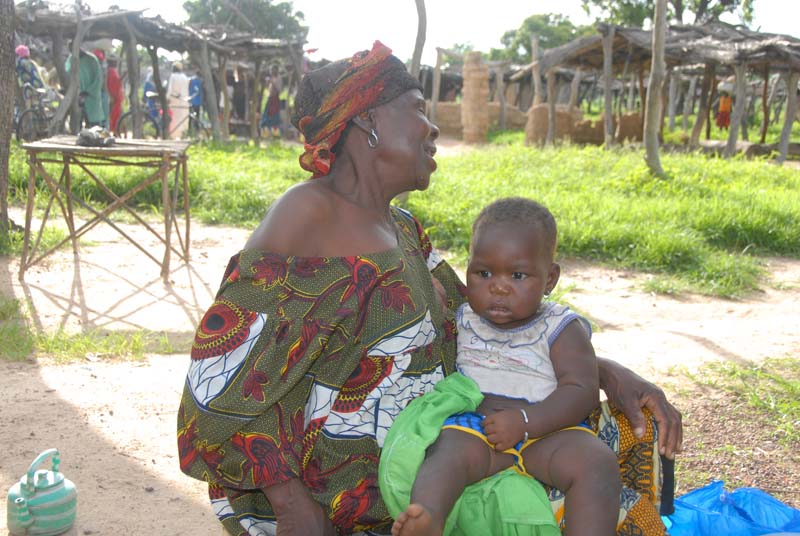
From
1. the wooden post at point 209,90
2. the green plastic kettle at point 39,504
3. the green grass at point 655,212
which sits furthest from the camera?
the wooden post at point 209,90

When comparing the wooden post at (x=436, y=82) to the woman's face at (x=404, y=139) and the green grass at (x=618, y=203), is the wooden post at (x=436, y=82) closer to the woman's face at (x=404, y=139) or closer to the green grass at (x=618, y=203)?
the green grass at (x=618, y=203)

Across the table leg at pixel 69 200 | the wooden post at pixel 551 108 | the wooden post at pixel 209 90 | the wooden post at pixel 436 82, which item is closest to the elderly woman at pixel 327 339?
the table leg at pixel 69 200

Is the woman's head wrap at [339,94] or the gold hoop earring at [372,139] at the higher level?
the woman's head wrap at [339,94]

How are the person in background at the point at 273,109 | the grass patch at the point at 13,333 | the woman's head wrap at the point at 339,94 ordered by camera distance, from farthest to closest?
the person in background at the point at 273,109
the grass patch at the point at 13,333
the woman's head wrap at the point at 339,94

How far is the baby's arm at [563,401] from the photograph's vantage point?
5.41 feet

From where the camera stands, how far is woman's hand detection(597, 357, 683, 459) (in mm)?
1881

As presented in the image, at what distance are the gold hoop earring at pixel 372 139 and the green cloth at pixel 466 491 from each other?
601 millimetres

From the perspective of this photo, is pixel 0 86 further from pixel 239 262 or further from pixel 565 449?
pixel 565 449

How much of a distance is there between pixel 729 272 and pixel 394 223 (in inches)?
194

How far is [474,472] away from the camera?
1.62 metres

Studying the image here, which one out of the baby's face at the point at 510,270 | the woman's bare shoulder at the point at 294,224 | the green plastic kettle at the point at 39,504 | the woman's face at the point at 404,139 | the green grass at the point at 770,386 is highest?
the woman's face at the point at 404,139

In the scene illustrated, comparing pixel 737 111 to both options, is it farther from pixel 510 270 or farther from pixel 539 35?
pixel 539 35

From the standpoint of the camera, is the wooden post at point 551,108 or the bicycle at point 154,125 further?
the wooden post at point 551,108

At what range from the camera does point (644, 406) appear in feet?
6.31
